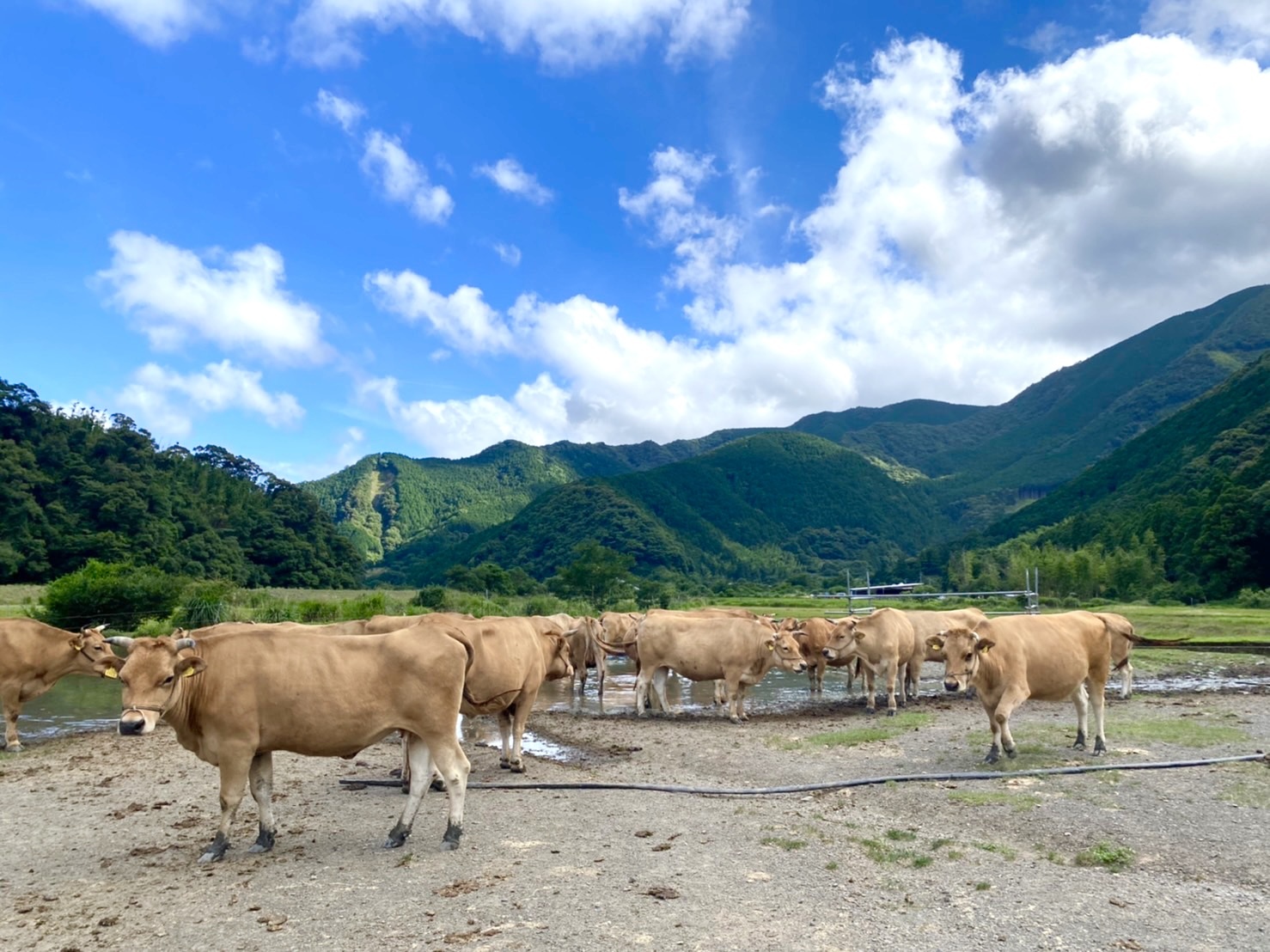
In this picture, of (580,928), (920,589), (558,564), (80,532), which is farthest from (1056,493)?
(580,928)

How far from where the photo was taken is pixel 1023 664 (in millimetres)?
11516

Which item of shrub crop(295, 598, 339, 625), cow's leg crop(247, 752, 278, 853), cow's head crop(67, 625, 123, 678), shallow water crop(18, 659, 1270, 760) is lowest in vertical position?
shallow water crop(18, 659, 1270, 760)

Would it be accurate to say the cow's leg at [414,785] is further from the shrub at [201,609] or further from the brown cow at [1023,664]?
the shrub at [201,609]

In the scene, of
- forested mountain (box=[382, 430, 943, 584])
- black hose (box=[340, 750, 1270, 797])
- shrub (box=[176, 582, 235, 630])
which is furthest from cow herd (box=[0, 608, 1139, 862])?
forested mountain (box=[382, 430, 943, 584])

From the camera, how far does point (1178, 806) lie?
870cm

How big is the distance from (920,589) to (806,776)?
3057 inches

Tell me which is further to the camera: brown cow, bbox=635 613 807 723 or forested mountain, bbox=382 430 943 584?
forested mountain, bbox=382 430 943 584

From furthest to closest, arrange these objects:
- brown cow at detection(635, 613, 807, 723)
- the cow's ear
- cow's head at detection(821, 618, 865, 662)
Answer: cow's head at detection(821, 618, 865, 662) < brown cow at detection(635, 613, 807, 723) < the cow's ear

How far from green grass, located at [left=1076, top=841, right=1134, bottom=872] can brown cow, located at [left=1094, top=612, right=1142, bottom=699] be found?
29.6 ft

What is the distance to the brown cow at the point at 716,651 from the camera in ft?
57.2

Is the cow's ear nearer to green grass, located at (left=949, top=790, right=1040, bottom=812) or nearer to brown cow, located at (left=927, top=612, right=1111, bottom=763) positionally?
green grass, located at (left=949, top=790, right=1040, bottom=812)

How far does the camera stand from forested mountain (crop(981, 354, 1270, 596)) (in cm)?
5800

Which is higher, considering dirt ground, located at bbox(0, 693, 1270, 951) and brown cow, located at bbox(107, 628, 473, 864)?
brown cow, located at bbox(107, 628, 473, 864)

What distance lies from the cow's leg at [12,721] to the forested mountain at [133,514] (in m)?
56.6
